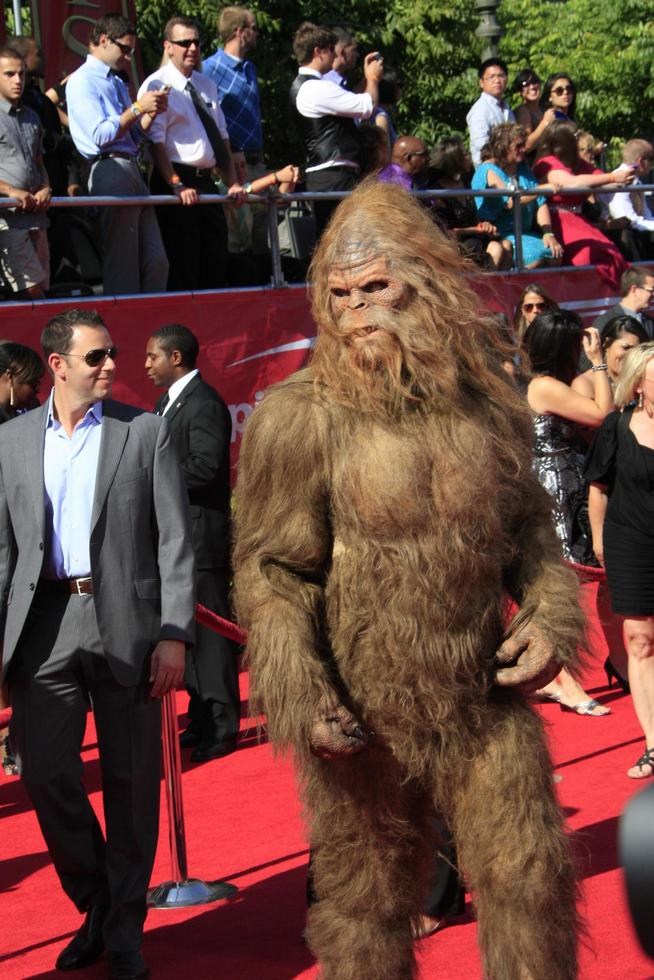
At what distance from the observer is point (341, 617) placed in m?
3.87

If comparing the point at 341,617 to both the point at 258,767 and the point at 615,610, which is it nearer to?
the point at 615,610

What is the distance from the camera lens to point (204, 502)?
26.0 ft

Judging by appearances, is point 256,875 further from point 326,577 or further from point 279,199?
point 279,199

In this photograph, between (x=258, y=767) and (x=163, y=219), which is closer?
(x=258, y=767)

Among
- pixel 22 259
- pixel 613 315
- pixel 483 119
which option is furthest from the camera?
pixel 483 119

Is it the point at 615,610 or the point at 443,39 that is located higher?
the point at 443,39

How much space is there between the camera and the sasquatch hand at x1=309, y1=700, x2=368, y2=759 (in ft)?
12.0

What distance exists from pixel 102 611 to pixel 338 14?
1896cm

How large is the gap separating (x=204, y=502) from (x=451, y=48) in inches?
668

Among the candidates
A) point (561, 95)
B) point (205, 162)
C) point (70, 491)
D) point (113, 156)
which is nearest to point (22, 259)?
point (113, 156)

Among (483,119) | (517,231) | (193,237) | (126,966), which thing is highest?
(483,119)

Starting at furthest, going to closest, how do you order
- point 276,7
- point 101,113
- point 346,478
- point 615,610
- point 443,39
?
point 443,39 < point 276,7 < point 101,113 < point 615,610 < point 346,478

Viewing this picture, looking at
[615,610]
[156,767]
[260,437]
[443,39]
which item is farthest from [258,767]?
[443,39]

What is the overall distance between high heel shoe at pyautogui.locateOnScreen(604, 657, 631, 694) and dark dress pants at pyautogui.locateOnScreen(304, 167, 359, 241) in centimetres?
392
